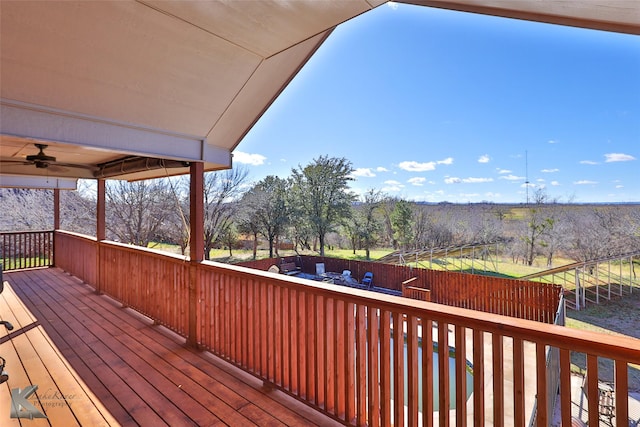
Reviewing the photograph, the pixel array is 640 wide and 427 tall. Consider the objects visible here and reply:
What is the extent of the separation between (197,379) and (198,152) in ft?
7.43

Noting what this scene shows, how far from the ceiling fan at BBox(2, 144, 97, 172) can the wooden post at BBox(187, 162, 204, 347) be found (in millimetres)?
1551

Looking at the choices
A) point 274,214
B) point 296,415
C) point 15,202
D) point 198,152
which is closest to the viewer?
point 296,415

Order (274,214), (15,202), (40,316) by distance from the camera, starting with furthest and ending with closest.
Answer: (274,214) → (15,202) → (40,316)

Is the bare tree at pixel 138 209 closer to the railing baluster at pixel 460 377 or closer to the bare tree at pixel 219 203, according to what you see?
the bare tree at pixel 219 203

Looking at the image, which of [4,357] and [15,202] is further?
[15,202]

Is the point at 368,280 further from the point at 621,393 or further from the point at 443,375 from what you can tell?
the point at 621,393

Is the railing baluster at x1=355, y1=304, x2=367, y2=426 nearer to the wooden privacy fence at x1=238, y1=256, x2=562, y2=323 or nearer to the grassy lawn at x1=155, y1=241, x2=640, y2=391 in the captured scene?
the grassy lawn at x1=155, y1=241, x2=640, y2=391

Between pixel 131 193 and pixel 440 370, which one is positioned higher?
pixel 131 193

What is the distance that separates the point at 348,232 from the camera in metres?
20.4

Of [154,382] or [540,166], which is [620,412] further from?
[540,166]

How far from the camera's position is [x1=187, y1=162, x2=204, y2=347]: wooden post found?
318cm

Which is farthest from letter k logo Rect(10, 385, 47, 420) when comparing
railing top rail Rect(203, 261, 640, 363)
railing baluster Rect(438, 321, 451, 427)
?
railing baluster Rect(438, 321, 451, 427)

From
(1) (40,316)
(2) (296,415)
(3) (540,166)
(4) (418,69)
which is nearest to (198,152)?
(2) (296,415)

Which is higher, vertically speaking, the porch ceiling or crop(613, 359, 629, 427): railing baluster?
the porch ceiling
